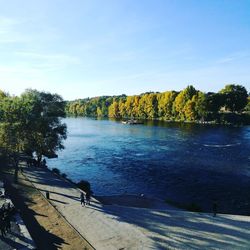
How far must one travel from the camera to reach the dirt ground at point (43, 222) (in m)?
23.4

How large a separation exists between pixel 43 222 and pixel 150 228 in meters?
9.03

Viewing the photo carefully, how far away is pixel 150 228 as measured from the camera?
26.0 m

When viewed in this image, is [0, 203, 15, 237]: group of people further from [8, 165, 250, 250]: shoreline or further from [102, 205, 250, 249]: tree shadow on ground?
[102, 205, 250, 249]: tree shadow on ground

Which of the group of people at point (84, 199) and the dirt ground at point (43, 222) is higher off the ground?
the group of people at point (84, 199)

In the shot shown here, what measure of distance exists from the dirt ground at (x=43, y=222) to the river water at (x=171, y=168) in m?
11.3

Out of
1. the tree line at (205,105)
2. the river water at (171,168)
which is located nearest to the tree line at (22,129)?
the river water at (171,168)

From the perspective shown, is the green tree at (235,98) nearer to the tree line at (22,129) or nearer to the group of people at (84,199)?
the tree line at (22,129)

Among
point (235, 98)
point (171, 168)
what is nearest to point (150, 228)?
point (171, 168)

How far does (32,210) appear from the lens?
30.3 m

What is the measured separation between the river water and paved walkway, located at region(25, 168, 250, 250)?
10310 millimetres

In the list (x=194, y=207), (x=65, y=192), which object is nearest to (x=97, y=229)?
(x=65, y=192)

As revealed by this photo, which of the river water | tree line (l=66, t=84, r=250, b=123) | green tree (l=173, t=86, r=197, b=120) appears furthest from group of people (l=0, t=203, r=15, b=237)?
green tree (l=173, t=86, r=197, b=120)

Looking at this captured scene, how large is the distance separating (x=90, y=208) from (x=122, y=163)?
31.1 meters

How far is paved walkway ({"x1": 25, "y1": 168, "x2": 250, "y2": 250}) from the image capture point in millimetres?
22984
